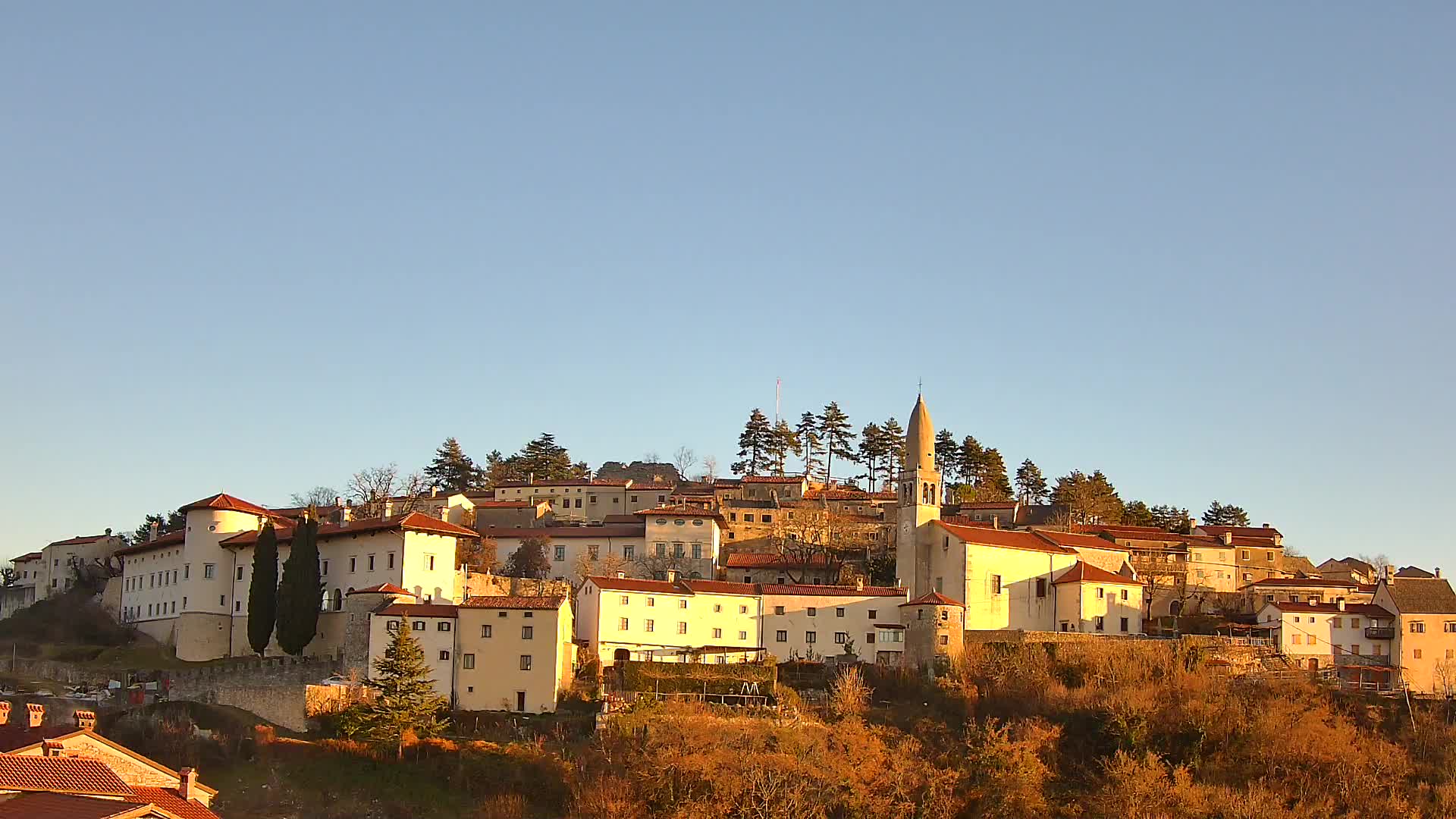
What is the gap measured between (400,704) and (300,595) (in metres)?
11.8

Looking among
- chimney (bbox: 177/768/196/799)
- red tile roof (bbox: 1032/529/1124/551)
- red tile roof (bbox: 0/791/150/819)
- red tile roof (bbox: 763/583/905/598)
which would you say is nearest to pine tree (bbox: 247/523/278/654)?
red tile roof (bbox: 763/583/905/598)

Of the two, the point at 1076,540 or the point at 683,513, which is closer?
the point at 1076,540

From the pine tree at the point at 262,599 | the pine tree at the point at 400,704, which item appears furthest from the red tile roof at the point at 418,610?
the pine tree at the point at 262,599

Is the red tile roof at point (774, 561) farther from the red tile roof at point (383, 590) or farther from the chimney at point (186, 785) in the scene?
the chimney at point (186, 785)

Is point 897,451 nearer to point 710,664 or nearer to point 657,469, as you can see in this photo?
point 657,469

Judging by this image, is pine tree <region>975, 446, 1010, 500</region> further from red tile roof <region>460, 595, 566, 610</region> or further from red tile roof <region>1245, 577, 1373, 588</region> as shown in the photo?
Result: red tile roof <region>460, 595, 566, 610</region>

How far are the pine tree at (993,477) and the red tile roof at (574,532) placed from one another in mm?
32310

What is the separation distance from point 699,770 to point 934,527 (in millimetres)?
25915

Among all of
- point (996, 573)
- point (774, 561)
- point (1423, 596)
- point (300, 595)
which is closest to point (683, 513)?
point (774, 561)

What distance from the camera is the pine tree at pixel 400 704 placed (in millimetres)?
57188

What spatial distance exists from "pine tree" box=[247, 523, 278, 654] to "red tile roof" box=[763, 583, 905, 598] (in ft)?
67.7

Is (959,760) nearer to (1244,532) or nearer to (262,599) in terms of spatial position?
(262,599)

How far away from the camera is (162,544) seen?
77500mm

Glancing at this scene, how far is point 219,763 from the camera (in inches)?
2222
